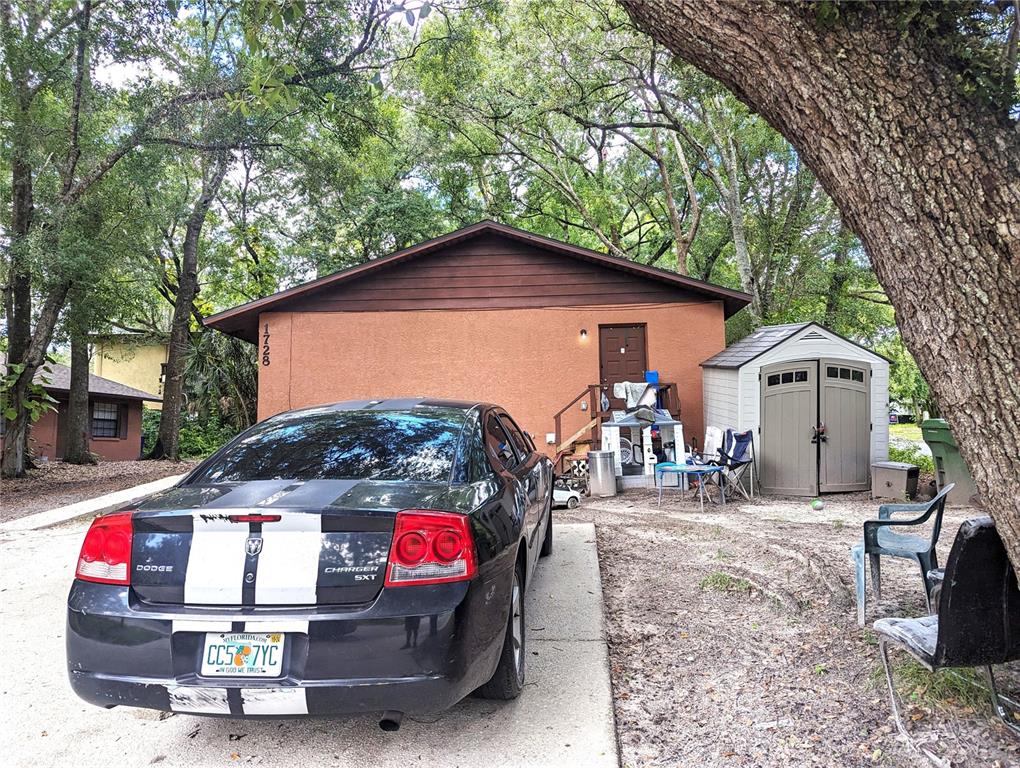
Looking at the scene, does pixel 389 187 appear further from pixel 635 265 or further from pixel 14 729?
pixel 14 729

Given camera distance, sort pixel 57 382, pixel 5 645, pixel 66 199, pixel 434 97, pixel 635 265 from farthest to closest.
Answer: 1. pixel 57 382
2. pixel 434 97
3. pixel 635 265
4. pixel 66 199
5. pixel 5 645

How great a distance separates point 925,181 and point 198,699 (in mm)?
3160

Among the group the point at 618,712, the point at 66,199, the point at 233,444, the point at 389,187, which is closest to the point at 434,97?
the point at 389,187

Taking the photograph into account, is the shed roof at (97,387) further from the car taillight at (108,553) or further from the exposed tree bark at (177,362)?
the car taillight at (108,553)

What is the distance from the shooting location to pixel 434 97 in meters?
19.5

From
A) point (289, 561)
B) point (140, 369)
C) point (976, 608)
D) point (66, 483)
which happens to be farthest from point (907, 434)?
point (140, 369)

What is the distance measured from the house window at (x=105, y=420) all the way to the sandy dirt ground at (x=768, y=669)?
972 inches

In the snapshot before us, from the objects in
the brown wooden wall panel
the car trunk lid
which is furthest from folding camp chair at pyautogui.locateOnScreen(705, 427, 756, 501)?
the car trunk lid

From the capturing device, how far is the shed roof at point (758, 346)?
9586 millimetres

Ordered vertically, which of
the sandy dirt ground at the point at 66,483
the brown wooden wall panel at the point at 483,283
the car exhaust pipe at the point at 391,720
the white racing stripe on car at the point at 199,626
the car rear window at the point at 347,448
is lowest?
the sandy dirt ground at the point at 66,483

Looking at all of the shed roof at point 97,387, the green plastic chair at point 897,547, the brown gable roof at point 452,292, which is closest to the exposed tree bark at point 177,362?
the shed roof at point 97,387

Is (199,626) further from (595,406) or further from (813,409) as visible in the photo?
(595,406)

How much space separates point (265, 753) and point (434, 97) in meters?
20.1

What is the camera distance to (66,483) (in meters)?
Answer: 12.4
